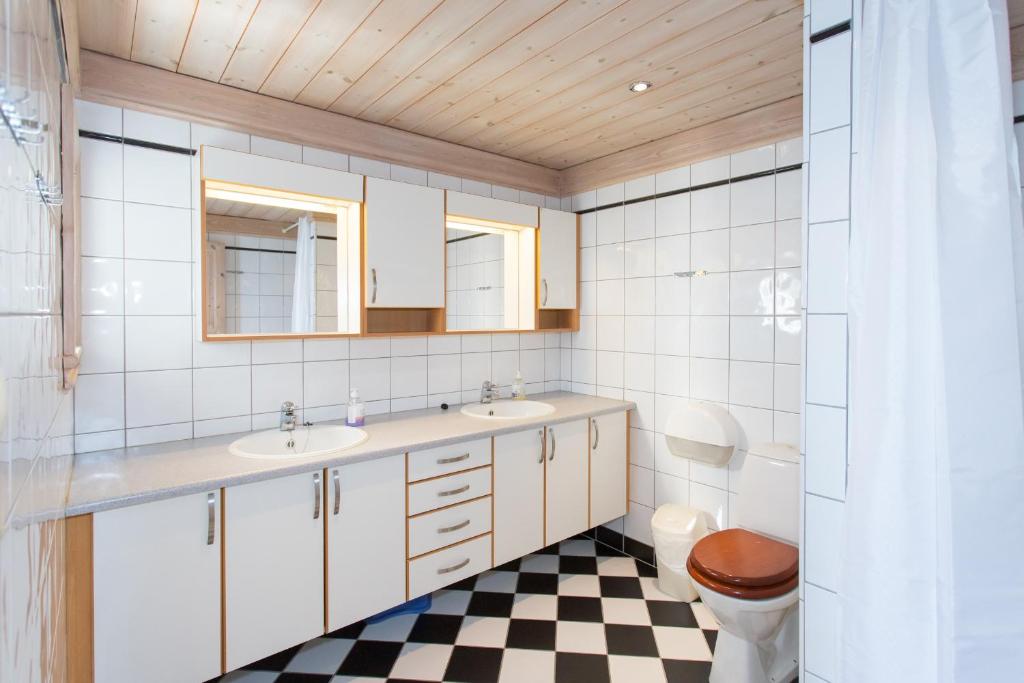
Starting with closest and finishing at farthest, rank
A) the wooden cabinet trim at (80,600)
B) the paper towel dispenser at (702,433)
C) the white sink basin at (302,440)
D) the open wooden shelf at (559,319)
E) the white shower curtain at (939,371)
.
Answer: the white shower curtain at (939,371)
the wooden cabinet trim at (80,600)
the white sink basin at (302,440)
the paper towel dispenser at (702,433)
the open wooden shelf at (559,319)

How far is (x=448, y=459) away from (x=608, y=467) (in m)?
1.03

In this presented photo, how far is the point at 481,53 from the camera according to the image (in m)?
1.82

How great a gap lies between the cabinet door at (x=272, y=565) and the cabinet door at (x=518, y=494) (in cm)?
81

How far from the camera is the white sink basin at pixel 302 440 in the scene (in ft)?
6.79

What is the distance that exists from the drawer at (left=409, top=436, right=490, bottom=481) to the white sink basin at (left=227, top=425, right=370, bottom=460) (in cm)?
23

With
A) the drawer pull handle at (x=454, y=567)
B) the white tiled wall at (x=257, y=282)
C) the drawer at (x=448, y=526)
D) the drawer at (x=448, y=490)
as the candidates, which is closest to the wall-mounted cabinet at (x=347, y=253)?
the white tiled wall at (x=257, y=282)

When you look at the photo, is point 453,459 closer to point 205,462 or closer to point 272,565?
point 272,565

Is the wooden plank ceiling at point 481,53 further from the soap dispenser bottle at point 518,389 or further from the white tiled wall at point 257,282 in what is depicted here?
the soap dispenser bottle at point 518,389

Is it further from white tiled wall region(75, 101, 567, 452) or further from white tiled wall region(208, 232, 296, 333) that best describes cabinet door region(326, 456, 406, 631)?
white tiled wall region(208, 232, 296, 333)

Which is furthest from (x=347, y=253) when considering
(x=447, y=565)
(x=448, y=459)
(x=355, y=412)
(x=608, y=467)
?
(x=608, y=467)

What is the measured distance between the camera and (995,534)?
938mm

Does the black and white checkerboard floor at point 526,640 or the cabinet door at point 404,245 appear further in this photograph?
the cabinet door at point 404,245

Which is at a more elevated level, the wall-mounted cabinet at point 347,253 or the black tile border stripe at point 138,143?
the black tile border stripe at point 138,143

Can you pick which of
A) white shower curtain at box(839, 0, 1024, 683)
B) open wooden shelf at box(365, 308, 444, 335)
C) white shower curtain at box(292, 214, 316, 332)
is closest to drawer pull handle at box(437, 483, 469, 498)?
open wooden shelf at box(365, 308, 444, 335)
